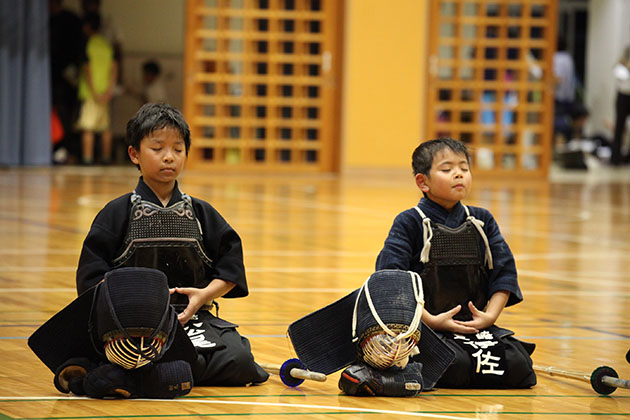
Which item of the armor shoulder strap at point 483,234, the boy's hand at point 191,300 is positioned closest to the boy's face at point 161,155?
the boy's hand at point 191,300

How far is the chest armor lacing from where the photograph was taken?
2.74 metres

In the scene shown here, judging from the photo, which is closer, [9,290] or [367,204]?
[9,290]

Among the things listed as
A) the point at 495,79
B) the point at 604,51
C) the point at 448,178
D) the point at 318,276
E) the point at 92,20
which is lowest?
the point at 318,276

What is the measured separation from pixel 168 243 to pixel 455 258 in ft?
2.38

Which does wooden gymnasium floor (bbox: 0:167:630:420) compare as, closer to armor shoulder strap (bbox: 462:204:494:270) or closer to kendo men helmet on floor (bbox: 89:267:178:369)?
kendo men helmet on floor (bbox: 89:267:178:369)

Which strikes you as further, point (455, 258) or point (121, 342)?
point (455, 258)

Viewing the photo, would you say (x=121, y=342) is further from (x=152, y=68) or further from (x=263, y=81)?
(x=152, y=68)

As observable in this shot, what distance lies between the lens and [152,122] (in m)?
2.62

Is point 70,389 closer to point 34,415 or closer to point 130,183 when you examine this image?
point 34,415

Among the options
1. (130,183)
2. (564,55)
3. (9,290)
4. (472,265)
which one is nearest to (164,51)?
(130,183)

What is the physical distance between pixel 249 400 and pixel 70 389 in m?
0.39

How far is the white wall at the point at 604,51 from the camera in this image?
54.1ft

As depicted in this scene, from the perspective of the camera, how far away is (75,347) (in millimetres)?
2463

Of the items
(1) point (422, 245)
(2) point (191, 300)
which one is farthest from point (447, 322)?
(2) point (191, 300)
